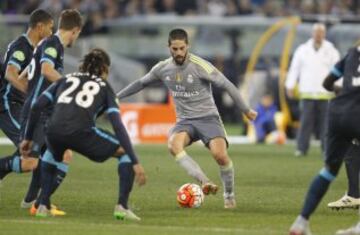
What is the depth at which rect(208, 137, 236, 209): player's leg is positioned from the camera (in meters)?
14.3

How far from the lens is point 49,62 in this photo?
1320cm

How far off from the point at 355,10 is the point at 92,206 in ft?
73.7

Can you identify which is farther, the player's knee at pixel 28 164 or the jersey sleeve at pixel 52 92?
the player's knee at pixel 28 164

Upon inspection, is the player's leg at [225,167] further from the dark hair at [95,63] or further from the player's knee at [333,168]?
the player's knee at [333,168]

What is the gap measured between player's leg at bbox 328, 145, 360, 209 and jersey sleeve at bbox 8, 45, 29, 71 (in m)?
3.98

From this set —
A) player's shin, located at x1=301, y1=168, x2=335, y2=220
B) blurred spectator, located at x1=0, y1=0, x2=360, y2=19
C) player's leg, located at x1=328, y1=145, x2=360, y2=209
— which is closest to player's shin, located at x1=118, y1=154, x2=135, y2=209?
player's shin, located at x1=301, y1=168, x2=335, y2=220

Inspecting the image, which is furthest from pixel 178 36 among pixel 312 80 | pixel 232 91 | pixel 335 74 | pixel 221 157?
pixel 312 80

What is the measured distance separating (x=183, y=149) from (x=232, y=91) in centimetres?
100

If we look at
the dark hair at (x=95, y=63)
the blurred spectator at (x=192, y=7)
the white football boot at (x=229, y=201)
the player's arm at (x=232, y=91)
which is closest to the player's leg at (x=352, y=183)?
the white football boot at (x=229, y=201)

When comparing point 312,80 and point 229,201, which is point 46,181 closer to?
point 229,201

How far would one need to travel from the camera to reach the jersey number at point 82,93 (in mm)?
12359

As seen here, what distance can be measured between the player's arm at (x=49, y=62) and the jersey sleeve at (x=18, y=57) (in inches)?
31.9

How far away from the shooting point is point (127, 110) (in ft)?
94.0

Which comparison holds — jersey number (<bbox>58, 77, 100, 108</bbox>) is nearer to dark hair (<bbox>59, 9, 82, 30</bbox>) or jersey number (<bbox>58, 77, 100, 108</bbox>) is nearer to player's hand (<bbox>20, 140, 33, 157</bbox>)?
player's hand (<bbox>20, 140, 33, 157</bbox>)
